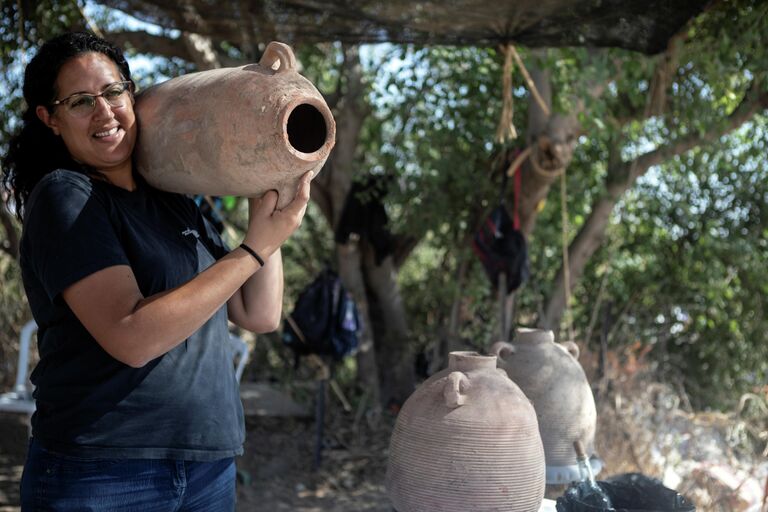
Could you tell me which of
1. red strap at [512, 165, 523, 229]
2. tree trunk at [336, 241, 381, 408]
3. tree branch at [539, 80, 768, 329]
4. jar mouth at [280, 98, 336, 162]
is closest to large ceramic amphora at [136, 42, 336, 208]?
jar mouth at [280, 98, 336, 162]

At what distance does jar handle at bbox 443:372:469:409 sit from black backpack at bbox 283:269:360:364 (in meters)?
2.94

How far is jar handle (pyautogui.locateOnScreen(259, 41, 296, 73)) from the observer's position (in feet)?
5.39

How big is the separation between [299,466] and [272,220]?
394cm

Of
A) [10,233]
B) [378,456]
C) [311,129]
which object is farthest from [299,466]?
[311,129]

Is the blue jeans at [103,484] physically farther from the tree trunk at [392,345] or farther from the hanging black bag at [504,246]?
the tree trunk at [392,345]

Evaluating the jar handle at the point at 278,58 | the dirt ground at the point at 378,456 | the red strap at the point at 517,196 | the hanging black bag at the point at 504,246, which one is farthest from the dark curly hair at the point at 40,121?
the red strap at the point at 517,196

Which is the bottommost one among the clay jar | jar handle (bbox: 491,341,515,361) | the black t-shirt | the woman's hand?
the clay jar

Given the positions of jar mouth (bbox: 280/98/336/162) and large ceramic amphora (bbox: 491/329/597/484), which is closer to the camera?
jar mouth (bbox: 280/98/336/162)

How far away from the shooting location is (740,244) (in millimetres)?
5961

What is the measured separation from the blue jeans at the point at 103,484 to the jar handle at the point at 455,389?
2.82ft

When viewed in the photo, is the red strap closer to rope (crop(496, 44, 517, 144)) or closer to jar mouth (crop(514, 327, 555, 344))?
rope (crop(496, 44, 517, 144))

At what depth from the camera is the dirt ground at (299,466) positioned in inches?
180

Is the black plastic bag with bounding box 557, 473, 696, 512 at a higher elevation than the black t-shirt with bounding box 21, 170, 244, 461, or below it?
below

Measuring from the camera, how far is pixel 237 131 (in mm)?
1541
